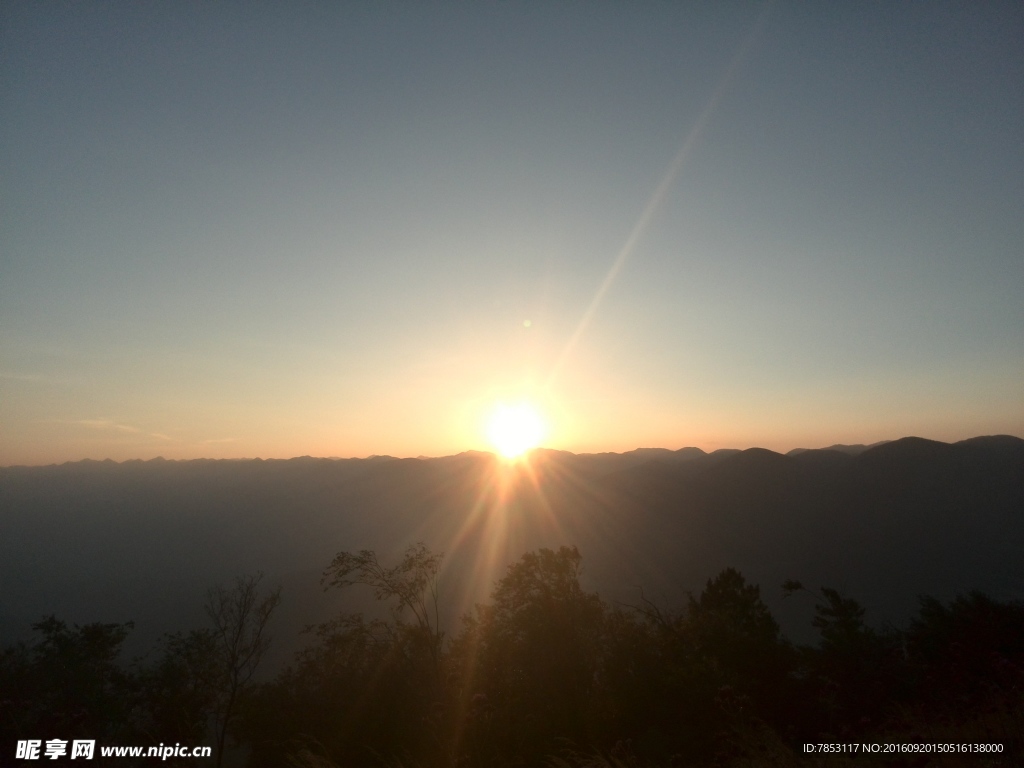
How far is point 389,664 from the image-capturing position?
781 inches

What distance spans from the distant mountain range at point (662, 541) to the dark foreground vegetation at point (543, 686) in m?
66.9

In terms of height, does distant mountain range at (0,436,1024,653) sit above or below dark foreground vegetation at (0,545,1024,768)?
below

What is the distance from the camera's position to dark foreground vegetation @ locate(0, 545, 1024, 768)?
756 cm

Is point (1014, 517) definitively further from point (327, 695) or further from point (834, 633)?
point (327, 695)

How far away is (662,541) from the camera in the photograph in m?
124

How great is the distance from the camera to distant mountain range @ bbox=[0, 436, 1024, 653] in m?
98.1

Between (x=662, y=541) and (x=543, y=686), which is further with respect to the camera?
(x=662, y=541)

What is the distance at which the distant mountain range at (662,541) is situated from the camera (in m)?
98.1

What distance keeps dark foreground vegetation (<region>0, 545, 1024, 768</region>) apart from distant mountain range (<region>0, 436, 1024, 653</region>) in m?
66.9

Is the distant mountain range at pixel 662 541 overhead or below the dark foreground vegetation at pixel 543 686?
below

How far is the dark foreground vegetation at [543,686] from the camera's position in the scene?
7.56 metres

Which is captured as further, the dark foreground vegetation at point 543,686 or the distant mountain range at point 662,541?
the distant mountain range at point 662,541

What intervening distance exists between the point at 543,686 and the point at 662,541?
390 ft

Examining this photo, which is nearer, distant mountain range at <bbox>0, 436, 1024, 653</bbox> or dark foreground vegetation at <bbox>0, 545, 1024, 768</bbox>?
dark foreground vegetation at <bbox>0, 545, 1024, 768</bbox>
